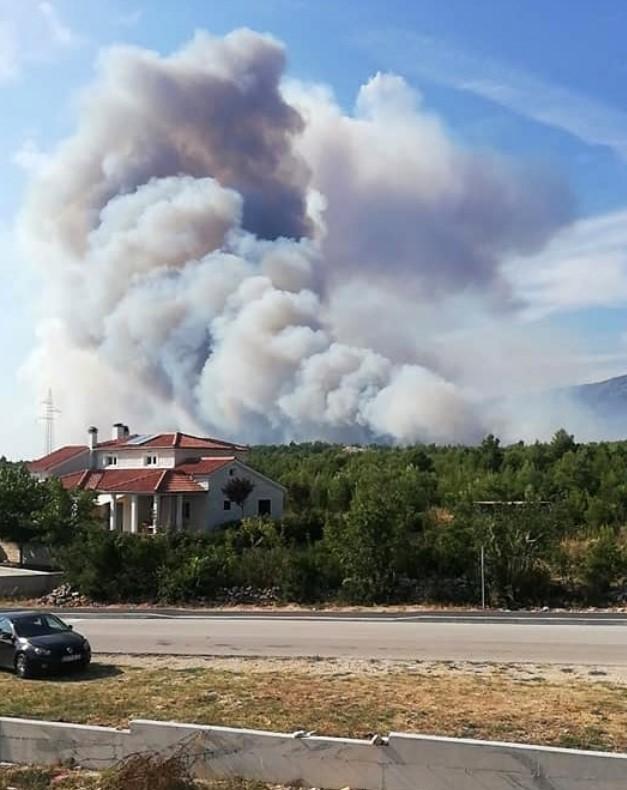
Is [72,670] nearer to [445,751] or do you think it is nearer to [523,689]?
[523,689]

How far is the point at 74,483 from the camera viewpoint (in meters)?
53.4

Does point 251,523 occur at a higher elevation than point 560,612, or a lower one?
higher

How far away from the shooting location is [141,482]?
48812 millimetres

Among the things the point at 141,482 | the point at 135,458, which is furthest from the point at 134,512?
the point at 135,458

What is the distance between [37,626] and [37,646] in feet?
2.87

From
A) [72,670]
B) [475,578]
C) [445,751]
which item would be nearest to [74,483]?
[475,578]

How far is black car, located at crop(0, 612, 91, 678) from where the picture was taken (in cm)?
1638

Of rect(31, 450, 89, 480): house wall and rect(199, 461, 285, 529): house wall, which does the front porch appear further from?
rect(31, 450, 89, 480): house wall

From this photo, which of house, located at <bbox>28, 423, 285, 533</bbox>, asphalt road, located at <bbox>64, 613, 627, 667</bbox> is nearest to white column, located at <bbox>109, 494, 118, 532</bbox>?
house, located at <bbox>28, 423, 285, 533</bbox>

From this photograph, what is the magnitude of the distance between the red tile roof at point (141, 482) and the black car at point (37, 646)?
2989 centimetres

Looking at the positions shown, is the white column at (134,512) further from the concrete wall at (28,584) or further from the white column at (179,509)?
the concrete wall at (28,584)

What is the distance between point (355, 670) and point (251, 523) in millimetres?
24666

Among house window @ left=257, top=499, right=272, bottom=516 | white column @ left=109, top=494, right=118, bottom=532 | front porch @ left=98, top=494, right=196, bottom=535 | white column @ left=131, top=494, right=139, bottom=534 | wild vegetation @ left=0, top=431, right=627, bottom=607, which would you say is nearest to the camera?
wild vegetation @ left=0, top=431, right=627, bottom=607

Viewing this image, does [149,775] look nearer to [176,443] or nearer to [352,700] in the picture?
[352,700]
